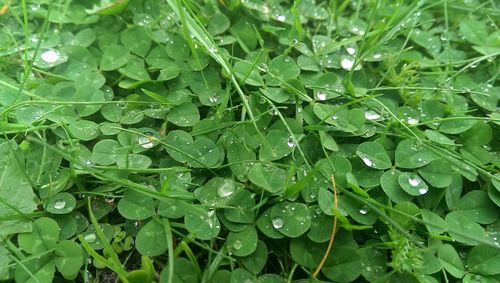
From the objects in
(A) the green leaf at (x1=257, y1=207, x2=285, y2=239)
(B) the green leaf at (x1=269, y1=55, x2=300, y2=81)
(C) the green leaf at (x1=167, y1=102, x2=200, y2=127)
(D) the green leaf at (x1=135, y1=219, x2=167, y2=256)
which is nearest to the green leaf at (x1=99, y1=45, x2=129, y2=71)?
(C) the green leaf at (x1=167, y1=102, x2=200, y2=127)

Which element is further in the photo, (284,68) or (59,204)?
(284,68)

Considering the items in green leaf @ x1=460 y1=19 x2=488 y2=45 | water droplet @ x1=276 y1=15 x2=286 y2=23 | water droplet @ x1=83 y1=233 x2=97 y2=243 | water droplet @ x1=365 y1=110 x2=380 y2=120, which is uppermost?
green leaf @ x1=460 y1=19 x2=488 y2=45

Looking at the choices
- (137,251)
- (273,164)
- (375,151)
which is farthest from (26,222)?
(375,151)

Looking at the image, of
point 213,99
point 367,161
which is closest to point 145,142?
point 213,99

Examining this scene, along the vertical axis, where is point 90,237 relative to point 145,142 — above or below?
Result: below

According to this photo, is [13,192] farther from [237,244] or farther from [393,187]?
[393,187]

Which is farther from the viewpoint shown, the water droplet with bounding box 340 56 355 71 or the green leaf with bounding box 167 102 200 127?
the water droplet with bounding box 340 56 355 71

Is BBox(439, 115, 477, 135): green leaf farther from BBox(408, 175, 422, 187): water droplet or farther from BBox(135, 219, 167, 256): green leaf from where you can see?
BBox(135, 219, 167, 256): green leaf
